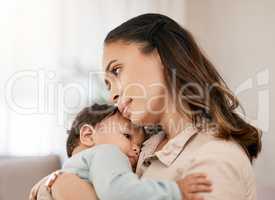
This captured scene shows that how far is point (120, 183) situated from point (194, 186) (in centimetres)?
18

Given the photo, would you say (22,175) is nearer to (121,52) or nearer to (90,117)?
(90,117)

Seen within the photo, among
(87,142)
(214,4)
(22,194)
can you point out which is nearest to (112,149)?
(87,142)

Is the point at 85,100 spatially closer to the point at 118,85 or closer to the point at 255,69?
the point at 255,69

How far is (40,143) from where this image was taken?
2.25 m

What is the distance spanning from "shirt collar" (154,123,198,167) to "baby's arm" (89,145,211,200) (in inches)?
3.1

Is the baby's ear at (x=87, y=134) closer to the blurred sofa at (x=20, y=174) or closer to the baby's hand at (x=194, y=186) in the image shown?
the baby's hand at (x=194, y=186)

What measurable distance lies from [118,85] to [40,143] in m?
1.26

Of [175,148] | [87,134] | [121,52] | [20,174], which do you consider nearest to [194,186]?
[175,148]

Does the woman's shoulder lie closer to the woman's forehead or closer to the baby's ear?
the woman's forehead

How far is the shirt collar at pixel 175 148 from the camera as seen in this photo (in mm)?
1037

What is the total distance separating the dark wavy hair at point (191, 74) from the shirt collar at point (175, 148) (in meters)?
0.04

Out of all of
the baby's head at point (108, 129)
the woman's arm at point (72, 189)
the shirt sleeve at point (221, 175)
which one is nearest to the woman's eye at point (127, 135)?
the baby's head at point (108, 129)

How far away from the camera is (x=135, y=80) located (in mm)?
1076

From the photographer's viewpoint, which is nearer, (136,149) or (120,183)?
(120,183)
